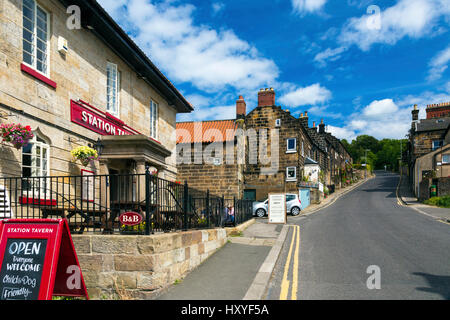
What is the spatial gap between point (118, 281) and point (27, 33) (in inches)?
245

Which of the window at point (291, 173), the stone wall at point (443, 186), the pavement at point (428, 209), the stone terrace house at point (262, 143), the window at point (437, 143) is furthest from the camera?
the window at point (437, 143)

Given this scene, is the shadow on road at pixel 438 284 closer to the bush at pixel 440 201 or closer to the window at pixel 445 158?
the bush at pixel 440 201

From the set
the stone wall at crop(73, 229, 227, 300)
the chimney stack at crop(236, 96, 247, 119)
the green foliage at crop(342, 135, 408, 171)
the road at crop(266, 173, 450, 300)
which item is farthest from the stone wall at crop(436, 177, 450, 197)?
the green foliage at crop(342, 135, 408, 171)

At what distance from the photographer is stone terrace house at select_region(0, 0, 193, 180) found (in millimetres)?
7371

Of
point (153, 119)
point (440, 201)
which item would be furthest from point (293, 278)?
point (440, 201)

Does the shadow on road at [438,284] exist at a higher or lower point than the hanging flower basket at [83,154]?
lower

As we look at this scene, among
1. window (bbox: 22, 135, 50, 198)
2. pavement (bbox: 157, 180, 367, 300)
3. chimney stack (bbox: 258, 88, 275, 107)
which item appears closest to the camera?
pavement (bbox: 157, 180, 367, 300)

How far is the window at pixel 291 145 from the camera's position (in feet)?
102

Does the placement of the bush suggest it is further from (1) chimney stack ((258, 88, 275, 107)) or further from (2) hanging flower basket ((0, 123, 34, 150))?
(2) hanging flower basket ((0, 123, 34, 150))

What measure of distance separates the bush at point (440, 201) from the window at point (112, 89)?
81.7 ft

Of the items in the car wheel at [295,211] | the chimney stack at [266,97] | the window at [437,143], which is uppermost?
the chimney stack at [266,97]

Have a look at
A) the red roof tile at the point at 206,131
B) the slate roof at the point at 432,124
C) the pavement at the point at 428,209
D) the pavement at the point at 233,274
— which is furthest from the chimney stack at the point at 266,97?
the pavement at the point at 233,274

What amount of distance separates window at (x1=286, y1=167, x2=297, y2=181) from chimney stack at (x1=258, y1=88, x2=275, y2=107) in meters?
6.52
